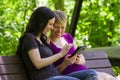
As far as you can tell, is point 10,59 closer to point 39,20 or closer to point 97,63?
point 39,20

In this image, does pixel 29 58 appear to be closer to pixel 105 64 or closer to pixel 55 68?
pixel 55 68

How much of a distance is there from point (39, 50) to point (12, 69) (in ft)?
1.16

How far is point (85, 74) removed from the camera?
11.9 feet

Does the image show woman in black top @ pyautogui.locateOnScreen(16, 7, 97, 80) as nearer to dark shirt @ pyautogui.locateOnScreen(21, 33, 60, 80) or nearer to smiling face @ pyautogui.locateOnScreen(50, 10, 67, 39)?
dark shirt @ pyautogui.locateOnScreen(21, 33, 60, 80)

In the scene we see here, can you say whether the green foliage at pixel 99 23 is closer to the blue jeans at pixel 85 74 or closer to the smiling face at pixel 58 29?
the smiling face at pixel 58 29

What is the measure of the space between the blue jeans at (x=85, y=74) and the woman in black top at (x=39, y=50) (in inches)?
6.6

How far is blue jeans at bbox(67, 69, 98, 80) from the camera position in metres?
3.56

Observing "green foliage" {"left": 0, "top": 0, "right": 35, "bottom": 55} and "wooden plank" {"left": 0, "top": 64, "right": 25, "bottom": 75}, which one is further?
"green foliage" {"left": 0, "top": 0, "right": 35, "bottom": 55}

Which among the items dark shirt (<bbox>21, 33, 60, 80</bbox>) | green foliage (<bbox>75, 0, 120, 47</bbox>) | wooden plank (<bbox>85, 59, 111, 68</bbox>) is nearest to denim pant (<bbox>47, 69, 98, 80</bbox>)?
dark shirt (<bbox>21, 33, 60, 80</bbox>)

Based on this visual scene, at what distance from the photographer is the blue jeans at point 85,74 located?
3.56m

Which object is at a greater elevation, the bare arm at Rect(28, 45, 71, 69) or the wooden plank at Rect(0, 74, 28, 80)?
the bare arm at Rect(28, 45, 71, 69)

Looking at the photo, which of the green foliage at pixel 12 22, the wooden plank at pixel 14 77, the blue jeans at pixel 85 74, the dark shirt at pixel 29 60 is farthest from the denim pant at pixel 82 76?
the green foliage at pixel 12 22

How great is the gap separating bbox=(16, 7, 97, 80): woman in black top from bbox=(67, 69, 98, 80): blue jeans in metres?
0.17

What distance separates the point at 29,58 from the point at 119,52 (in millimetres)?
2431
